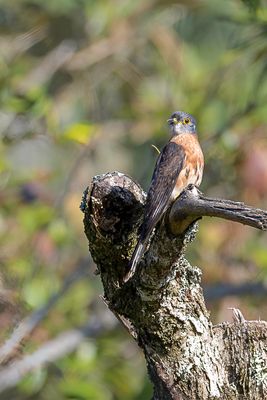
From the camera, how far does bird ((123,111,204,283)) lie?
12.9ft

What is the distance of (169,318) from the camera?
12.9ft

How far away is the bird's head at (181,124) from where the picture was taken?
6.21m

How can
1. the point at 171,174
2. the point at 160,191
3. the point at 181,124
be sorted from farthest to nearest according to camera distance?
the point at 181,124, the point at 171,174, the point at 160,191

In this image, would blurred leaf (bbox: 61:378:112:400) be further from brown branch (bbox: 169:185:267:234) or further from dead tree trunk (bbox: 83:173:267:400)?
brown branch (bbox: 169:185:267:234)

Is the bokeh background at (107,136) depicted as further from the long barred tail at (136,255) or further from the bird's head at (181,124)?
the long barred tail at (136,255)

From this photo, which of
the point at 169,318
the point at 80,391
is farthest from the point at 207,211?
the point at 80,391

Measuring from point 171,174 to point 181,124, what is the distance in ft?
4.35

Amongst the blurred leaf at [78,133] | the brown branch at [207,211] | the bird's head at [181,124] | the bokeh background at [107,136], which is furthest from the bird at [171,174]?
the bokeh background at [107,136]

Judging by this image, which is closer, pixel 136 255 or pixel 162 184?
pixel 136 255

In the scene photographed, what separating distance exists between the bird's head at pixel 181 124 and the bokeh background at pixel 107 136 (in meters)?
0.70

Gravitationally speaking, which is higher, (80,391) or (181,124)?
(181,124)

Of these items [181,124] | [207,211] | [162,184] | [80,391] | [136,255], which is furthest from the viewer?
[80,391]

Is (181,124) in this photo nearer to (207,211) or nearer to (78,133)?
(78,133)

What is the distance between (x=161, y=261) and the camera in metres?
3.82
